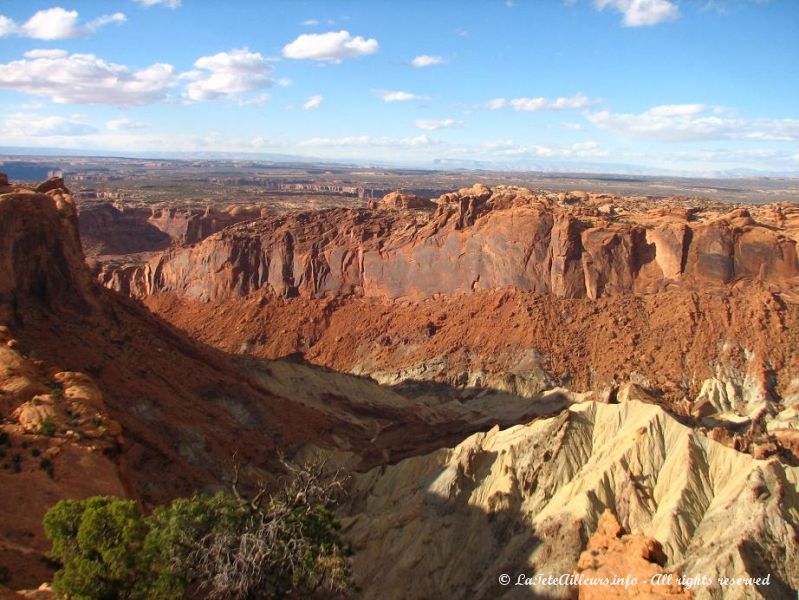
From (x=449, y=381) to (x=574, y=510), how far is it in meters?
36.2

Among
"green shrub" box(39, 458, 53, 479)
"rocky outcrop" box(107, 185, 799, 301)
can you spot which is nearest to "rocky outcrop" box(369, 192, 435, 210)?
"rocky outcrop" box(107, 185, 799, 301)

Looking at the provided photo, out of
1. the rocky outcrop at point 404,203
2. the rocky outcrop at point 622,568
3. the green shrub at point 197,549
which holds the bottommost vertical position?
the rocky outcrop at point 622,568

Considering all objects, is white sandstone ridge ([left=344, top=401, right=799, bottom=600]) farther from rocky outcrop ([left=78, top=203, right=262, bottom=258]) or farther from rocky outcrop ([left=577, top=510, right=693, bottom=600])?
rocky outcrop ([left=78, top=203, right=262, bottom=258])

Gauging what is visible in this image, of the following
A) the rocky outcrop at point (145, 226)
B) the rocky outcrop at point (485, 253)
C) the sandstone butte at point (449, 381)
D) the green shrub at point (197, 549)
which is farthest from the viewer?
the rocky outcrop at point (145, 226)

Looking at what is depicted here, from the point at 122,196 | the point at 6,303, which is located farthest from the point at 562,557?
the point at 122,196

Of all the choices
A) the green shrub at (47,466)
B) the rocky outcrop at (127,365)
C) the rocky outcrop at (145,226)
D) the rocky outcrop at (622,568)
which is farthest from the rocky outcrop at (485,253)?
the green shrub at (47,466)

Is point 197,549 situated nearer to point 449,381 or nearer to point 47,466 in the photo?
point 47,466

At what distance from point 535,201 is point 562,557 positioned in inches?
2187

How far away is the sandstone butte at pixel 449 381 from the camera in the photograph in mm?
28281

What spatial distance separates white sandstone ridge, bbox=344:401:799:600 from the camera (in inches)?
1016

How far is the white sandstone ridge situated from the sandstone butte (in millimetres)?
110

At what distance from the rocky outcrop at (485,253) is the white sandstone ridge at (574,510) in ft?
113

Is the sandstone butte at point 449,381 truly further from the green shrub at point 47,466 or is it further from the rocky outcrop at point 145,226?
the rocky outcrop at point 145,226

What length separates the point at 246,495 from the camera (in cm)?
4034
